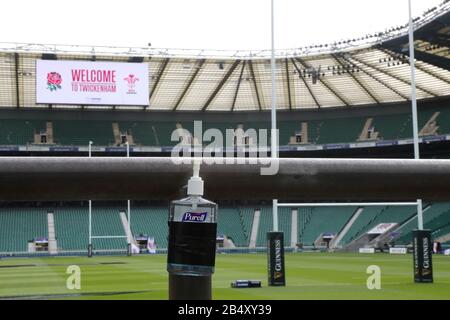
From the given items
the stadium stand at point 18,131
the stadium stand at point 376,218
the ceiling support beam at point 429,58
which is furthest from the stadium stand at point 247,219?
the ceiling support beam at point 429,58

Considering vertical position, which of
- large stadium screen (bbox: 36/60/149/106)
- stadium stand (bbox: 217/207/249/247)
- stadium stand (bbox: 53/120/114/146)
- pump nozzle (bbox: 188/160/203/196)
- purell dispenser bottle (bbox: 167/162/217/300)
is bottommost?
stadium stand (bbox: 217/207/249/247)

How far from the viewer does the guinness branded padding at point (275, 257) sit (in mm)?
19391

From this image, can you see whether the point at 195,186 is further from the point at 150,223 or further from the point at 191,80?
the point at 150,223

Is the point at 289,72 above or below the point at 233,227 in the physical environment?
above

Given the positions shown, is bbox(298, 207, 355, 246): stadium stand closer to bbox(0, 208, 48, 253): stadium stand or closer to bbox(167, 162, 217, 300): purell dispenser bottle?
bbox(0, 208, 48, 253): stadium stand

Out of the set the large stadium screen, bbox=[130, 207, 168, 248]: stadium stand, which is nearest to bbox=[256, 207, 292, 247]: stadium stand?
bbox=[130, 207, 168, 248]: stadium stand

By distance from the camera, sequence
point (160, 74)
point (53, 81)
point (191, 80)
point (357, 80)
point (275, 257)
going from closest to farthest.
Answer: point (275, 257), point (53, 81), point (160, 74), point (191, 80), point (357, 80)

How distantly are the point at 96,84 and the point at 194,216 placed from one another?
50.0 metres

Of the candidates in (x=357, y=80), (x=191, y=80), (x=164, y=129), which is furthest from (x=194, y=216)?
(x=164, y=129)

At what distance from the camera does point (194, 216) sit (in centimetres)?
205

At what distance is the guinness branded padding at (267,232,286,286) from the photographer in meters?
19.4

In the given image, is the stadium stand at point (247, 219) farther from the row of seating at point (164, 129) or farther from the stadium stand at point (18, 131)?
the stadium stand at point (18, 131)

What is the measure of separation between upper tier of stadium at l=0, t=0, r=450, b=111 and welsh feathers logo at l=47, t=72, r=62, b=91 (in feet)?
5.70
